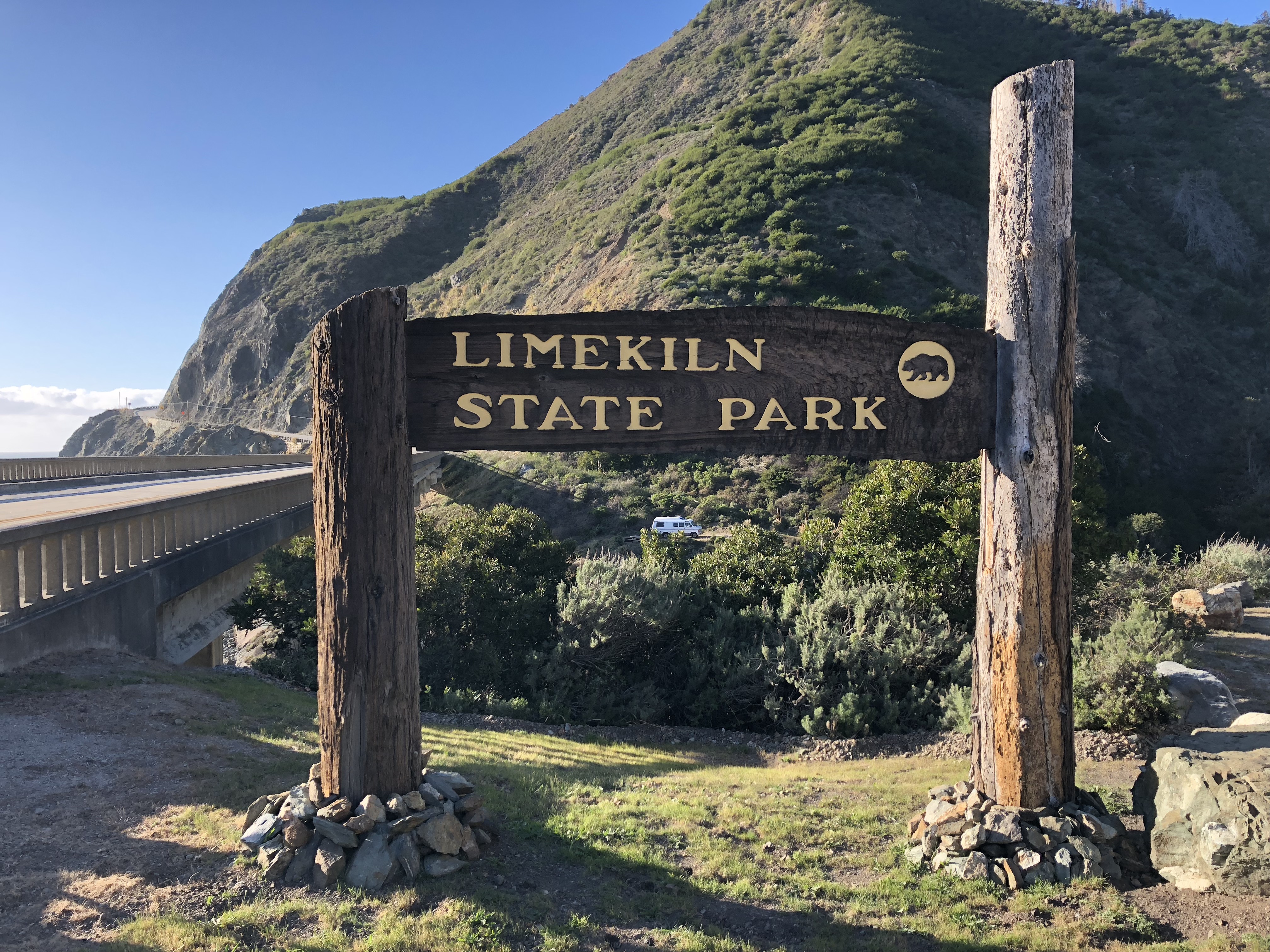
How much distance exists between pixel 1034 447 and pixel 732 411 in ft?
5.24

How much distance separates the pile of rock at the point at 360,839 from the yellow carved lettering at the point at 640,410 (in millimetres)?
2204

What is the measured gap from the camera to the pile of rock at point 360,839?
3.91 metres

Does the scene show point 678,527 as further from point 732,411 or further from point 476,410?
point 476,410

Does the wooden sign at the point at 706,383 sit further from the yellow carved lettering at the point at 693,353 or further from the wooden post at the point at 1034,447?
the wooden post at the point at 1034,447

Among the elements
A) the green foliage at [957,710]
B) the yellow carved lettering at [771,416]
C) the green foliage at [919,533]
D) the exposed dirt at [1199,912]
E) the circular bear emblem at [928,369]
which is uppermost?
the circular bear emblem at [928,369]

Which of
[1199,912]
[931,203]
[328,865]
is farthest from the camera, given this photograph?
[931,203]

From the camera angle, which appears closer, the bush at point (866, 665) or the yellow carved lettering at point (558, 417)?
the yellow carved lettering at point (558, 417)

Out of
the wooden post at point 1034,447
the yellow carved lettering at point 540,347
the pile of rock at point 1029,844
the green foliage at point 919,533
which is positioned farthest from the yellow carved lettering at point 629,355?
the green foliage at point 919,533

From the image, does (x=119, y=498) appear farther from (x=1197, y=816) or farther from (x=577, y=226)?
(x=577, y=226)

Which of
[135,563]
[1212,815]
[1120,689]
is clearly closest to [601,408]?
[1212,815]

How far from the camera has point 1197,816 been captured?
407 cm

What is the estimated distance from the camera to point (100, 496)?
1705cm

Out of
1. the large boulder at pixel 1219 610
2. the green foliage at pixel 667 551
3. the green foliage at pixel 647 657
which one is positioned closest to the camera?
the green foliage at pixel 647 657

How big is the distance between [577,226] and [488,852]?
157ft
